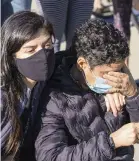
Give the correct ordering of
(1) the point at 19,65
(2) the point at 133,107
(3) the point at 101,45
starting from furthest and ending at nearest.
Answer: (2) the point at 133,107, (3) the point at 101,45, (1) the point at 19,65

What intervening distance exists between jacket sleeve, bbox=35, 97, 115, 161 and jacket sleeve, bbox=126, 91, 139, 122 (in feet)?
1.00

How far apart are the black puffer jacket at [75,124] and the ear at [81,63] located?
3.5 inches

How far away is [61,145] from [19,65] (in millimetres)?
420

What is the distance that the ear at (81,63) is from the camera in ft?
7.47

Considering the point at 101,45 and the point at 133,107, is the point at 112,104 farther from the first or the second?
the point at 101,45

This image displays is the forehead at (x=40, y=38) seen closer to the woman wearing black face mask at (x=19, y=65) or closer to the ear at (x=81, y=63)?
the woman wearing black face mask at (x=19, y=65)

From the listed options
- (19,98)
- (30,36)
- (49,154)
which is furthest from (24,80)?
(49,154)

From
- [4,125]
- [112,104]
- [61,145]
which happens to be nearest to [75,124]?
[61,145]

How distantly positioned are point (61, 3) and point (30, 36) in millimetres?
956

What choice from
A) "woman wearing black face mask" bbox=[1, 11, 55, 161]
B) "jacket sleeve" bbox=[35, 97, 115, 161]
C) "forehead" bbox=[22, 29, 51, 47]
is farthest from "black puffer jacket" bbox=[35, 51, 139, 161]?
"forehead" bbox=[22, 29, 51, 47]

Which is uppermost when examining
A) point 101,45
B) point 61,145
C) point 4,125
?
point 101,45

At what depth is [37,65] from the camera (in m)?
2.12

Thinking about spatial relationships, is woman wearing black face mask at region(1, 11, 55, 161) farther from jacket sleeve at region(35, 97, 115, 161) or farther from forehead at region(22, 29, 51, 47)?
jacket sleeve at region(35, 97, 115, 161)

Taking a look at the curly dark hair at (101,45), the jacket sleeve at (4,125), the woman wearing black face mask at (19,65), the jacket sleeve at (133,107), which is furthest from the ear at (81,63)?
the jacket sleeve at (4,125)
